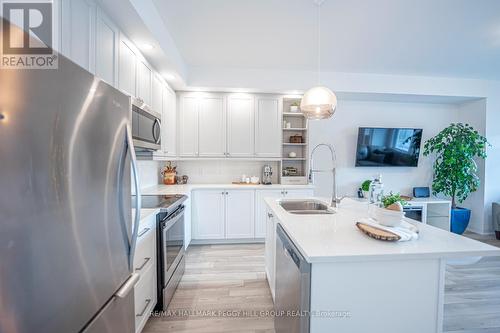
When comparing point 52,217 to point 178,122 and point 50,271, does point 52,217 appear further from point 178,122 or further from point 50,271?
point 178,122

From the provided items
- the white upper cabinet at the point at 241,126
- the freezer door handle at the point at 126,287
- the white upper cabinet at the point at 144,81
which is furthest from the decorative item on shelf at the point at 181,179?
the freezer door handle at the point at 126,287

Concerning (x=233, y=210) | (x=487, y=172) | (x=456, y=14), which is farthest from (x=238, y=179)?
(x=487, y=172)

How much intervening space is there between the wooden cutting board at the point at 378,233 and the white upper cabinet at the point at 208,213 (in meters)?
2.42

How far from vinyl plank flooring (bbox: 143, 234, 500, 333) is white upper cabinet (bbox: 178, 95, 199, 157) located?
165 centimetres

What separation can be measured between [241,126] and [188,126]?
87 cm

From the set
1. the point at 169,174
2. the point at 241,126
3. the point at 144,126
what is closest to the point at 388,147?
the point at 241,126

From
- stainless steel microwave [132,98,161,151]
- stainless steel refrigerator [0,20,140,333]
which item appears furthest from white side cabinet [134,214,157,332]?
stainless steel microwave [132,98,161,151]

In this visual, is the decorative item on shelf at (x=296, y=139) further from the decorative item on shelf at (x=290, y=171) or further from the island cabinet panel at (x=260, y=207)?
the island cabinet panel at (x=260, y=207)

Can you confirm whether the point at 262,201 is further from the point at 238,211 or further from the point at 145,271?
the point at 145,271

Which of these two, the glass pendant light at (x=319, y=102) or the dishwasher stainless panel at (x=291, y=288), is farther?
the glass pendant light at (x=319, y=102)

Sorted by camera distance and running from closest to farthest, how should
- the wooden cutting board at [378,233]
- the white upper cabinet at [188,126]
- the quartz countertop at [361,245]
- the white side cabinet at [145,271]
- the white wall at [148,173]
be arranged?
the quartz countertop at [361,245] → the wooden cutting board at [378,233] → the white side cabinet at [145,271] → the white wall at [148,173] → the white upper cabinet at [188,126]

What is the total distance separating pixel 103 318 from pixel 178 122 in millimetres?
3104

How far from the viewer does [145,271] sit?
1654mm

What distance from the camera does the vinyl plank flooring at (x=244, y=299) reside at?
182cm
